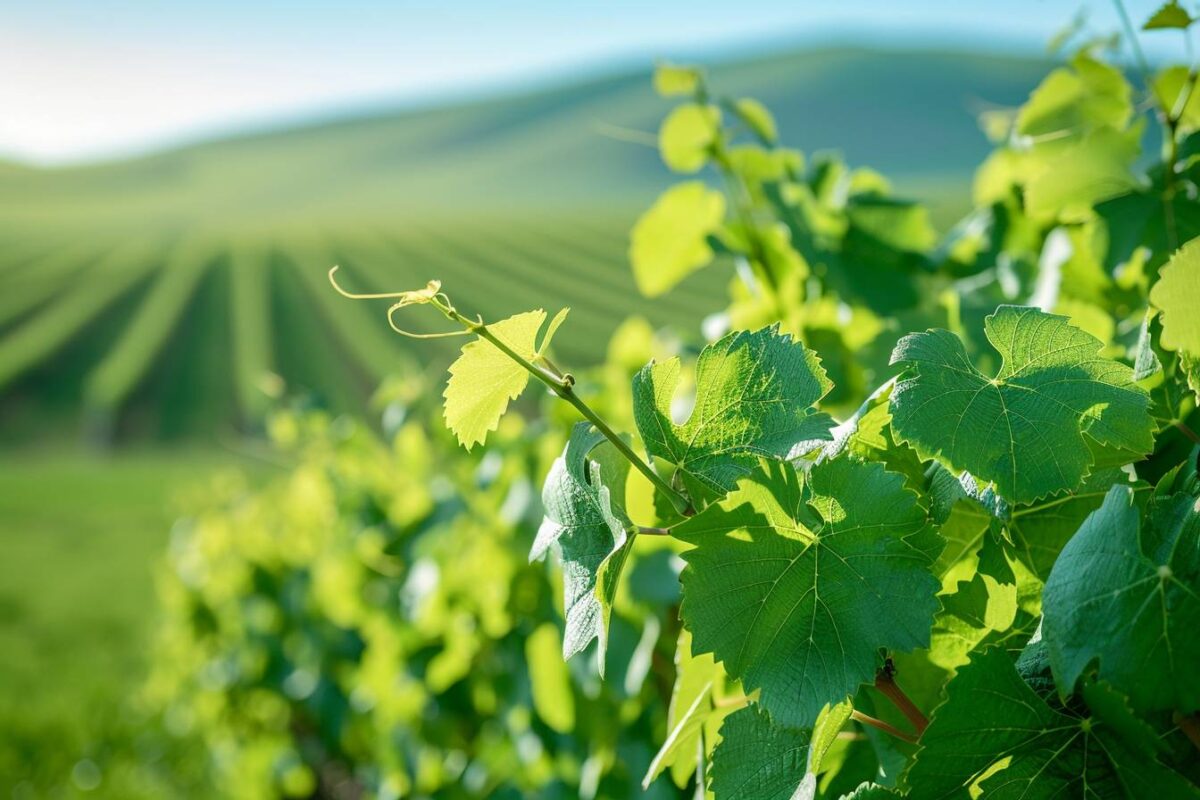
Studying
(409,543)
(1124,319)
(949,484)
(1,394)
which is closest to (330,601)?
(409,543)

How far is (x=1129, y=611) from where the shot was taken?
0.48 m

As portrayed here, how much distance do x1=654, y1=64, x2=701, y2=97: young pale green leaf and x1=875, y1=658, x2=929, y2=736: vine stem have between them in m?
0.87

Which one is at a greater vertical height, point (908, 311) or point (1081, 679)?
point (1081, 679)

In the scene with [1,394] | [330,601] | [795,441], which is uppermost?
[795,441]

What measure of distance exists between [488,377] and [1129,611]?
0.35 meters

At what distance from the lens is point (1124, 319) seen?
101 centimetres

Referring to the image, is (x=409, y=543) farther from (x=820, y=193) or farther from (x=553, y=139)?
(x=553, y=139)

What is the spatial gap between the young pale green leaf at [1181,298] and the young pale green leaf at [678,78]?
827 mm

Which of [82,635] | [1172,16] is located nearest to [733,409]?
[1172,16]

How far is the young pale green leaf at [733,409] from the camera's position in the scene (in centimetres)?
56

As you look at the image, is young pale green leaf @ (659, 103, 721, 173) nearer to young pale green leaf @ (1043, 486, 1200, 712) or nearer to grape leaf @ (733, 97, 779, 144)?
grape leaf @ (733, 97, 779, 144)

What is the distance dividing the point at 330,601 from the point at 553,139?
46469mm

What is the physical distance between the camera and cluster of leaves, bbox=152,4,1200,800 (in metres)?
0.51

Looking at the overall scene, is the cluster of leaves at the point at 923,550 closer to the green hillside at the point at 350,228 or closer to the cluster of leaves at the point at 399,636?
the cluster of leaves at the point at 399,636
